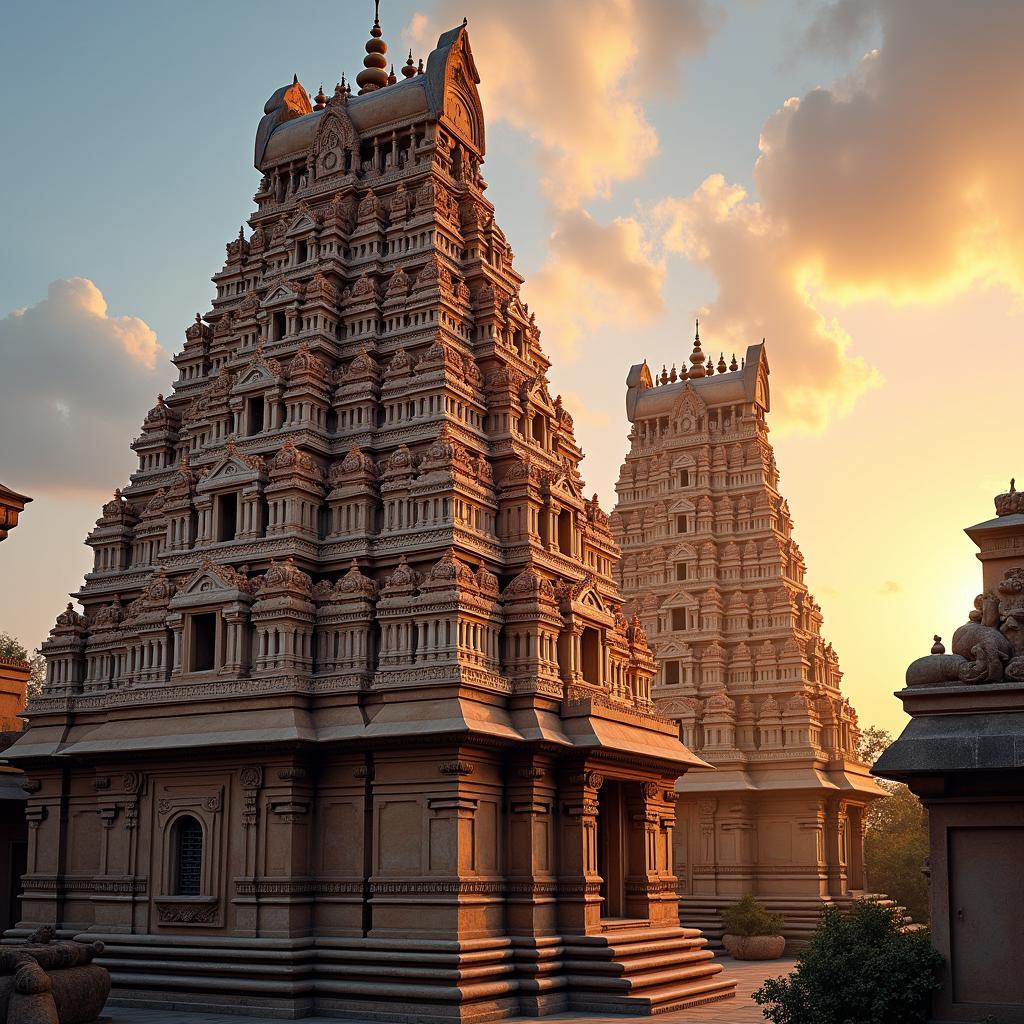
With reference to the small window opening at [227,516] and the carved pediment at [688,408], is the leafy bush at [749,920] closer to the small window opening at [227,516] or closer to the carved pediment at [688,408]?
the carved pediment at [688,408]

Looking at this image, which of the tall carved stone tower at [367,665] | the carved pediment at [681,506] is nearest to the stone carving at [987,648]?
the tall carved stone tower at [367,665]

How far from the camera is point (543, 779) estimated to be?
26.6m

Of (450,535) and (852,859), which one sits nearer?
(450,535)

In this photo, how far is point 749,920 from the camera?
38938 mm

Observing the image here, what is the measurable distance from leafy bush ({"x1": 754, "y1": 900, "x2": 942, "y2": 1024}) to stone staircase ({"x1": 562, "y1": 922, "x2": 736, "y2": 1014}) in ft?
24.5

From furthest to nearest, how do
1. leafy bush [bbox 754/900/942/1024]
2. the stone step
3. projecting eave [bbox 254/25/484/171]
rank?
projecting eave [bbox 254/25/484/171] → the stone step → leafy bush [bbox 754/900/942/1024]

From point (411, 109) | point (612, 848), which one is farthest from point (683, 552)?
point (411, 109)

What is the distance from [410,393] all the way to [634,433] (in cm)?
2343

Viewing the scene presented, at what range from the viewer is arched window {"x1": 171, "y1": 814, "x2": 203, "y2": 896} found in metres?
27.0

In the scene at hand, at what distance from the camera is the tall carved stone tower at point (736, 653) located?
4234 centimetres

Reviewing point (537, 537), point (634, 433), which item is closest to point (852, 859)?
point (634, 433)

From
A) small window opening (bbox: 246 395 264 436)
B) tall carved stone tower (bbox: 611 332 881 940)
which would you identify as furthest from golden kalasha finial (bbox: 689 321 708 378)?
small window opening (bbox: 246 395 264 436)

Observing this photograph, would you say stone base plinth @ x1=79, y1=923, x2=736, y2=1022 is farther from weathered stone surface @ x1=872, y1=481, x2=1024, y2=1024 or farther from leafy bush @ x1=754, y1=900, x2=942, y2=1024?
weathered stone surface @ x1=872, y1=481, x2=1024, y2=1024

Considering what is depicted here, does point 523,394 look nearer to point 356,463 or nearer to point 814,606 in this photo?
point 356,463
